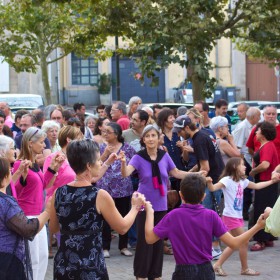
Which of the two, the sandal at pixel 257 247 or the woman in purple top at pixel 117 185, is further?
the sandal at pixel 257 247

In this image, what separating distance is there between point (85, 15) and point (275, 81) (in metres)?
32.3

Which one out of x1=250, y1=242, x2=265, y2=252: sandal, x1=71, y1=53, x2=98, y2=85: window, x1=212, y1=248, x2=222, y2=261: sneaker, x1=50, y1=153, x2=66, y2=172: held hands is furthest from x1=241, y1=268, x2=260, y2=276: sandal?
x1=71, y1=53, x2=98, y2=85: window

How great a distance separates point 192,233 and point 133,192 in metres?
5.02

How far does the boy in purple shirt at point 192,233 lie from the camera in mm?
6738

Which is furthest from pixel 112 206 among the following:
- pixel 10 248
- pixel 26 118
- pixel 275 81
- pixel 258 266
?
pixel 275 81

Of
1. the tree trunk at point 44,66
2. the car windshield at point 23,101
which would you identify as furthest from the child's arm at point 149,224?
the tree trunk at point 44,66

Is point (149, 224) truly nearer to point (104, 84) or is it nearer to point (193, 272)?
point (193, 272)

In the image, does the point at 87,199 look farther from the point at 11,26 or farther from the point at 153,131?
the point at 11,26

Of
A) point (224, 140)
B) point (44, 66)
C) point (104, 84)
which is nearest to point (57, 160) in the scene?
point (224, 140)

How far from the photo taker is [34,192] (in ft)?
27.9

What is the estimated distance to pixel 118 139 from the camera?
37.4 ft

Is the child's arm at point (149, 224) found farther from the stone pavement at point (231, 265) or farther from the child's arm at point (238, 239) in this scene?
the stone pavement at point (231, 265)

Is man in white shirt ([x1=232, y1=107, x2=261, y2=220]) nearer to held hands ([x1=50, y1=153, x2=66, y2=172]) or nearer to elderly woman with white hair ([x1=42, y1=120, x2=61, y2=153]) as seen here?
elderly woman with white hair ([x1=42, y1=120, x2=61, y2=153])

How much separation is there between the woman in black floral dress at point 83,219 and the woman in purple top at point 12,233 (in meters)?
0.23
